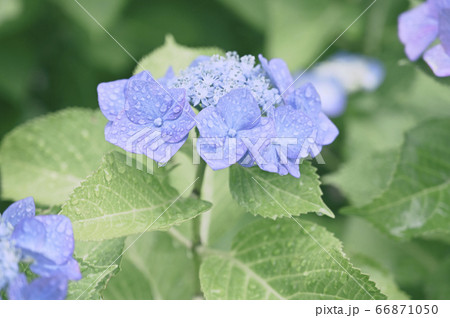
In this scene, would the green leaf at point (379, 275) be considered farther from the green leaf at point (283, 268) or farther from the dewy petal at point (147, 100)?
the dewy petal at point (147, 100)

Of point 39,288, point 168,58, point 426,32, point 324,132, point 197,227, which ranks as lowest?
point 39,288

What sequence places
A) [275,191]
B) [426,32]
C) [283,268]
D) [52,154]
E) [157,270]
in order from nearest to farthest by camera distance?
1. [275,191]
2. [283,268]
3. [426,32]
4. [157,270]
5. [52,154]

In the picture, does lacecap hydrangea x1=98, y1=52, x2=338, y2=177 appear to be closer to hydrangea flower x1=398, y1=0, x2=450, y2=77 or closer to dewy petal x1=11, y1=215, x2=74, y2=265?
dewy petal x1=11, y1=215, x2=74, y2=265

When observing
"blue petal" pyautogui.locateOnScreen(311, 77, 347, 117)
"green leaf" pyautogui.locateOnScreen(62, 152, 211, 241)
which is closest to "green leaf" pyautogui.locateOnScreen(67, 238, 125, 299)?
"green leaf" pyautogui.locateOnScreen(62, 152, 211, 241)

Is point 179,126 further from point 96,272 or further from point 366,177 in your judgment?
point 366,177

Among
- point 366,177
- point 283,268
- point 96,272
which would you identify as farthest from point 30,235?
point 366,177

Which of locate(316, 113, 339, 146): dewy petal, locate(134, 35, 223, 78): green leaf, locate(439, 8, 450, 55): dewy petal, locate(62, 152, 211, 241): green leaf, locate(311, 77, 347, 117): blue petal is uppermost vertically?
locate(311, 77, 347, 117): blue petal
